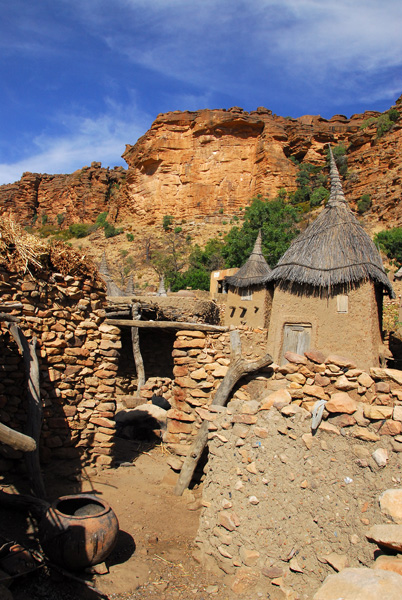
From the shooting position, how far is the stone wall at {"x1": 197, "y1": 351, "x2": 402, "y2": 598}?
128 inches

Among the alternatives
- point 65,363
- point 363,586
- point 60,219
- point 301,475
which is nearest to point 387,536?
point 363,586

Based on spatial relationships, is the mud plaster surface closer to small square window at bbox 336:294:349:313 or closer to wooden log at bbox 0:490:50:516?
wooden log at bbox 0:490:50:516

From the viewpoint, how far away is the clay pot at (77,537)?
350cm

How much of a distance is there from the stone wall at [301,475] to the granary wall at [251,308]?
8.31 m

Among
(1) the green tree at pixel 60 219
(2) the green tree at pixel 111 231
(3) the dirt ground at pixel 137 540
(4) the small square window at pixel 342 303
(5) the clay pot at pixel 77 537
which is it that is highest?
(1) the green tree at pixel 60 219

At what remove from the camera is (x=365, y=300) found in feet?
27.8

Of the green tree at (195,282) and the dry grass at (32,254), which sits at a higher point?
the green tree at (195,282)

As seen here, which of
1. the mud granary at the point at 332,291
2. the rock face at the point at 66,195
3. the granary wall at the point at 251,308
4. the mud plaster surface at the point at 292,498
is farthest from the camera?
the rock face at the point at 66,195

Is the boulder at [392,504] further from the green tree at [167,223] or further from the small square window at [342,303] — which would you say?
the green tree at [167,223]

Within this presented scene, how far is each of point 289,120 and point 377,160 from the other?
513 inches

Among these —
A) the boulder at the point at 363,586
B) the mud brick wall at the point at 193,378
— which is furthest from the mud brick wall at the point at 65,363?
the boulder at the point at 363,586

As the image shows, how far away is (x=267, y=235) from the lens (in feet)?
85.8

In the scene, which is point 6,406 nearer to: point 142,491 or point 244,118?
point 142,491

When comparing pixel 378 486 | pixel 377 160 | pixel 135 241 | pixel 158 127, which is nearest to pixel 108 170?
pixel 158 127
